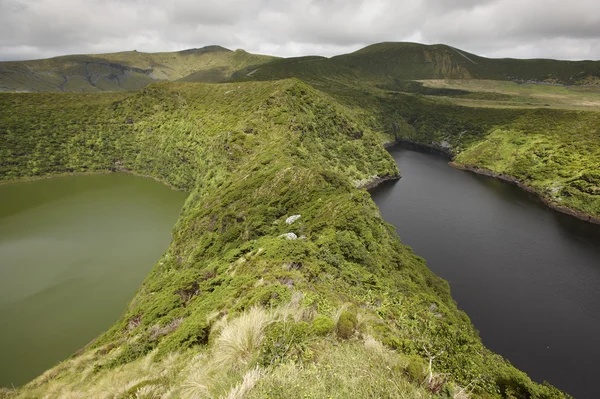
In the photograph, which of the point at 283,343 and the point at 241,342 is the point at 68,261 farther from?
the point at 283,343

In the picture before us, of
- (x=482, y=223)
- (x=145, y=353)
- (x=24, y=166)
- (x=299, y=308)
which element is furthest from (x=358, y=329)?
(x=24, y=166)

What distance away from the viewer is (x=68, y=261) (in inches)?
1874

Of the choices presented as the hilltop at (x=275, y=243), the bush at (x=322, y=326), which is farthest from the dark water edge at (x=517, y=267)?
the bush at (x=322, y=326)

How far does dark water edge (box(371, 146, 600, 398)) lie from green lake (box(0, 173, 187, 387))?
47427mm

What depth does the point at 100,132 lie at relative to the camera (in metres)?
109

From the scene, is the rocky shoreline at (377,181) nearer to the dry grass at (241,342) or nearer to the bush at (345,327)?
the bush at (345,327)

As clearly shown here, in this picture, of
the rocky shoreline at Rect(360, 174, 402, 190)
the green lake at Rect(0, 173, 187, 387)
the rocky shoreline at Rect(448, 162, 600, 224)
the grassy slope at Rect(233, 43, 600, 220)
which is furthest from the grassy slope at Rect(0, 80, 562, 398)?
the grassy slope at Rect(233, 43, 600, 220)

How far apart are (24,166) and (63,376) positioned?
108m

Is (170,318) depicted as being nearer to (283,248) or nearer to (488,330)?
(283,248)

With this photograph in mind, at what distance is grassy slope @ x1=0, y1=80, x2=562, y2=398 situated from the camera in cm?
852

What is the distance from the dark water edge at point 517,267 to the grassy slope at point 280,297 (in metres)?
11.1

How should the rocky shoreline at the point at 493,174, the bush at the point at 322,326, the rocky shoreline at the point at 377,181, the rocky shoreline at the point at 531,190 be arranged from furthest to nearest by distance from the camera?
the rocky shoreline at the point at 377,181 → the rocky shoreline at the point at 493,174 → the rocky shoreline at the point at 531,190 → the bush at the point at 322,326

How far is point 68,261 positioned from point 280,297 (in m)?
49.5

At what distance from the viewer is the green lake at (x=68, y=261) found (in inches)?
1312
